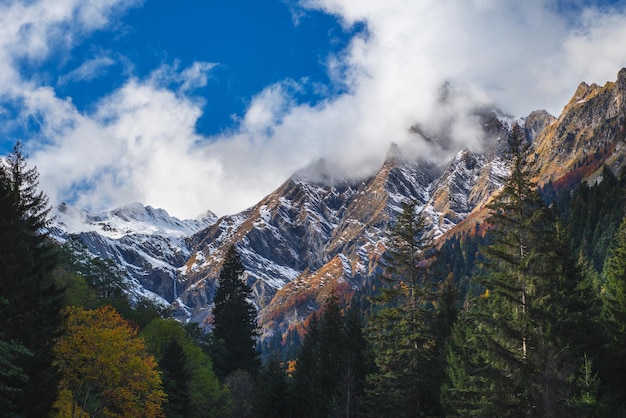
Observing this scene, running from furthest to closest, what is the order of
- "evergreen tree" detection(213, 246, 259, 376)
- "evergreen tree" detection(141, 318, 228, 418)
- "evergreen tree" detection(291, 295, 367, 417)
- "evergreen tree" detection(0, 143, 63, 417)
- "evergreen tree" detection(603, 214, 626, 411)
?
"evergreen tree" detection(213, 246, 259, 376) < "evergreen tree" detection(291, 295, 367, 417) < "evergreen tree" detection(141, 318, 228, 418) < "evergreen tree" detection(603, 214, 626, 411) < "evergreen tree" detection(0, 143, 63, 417)

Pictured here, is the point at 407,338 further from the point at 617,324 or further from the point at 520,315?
the point at 617,324

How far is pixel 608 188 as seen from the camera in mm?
152250

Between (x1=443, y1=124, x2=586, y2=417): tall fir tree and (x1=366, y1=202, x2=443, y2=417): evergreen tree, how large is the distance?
697cm

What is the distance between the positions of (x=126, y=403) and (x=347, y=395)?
21.2 m

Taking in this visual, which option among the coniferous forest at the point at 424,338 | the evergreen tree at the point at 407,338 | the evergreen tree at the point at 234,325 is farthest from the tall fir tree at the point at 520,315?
the evergreen tree at the point at 234,325

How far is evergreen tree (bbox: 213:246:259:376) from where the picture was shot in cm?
8512

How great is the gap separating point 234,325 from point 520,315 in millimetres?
63474

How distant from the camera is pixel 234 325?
289 feet

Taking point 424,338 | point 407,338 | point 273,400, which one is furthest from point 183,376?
point 424,338

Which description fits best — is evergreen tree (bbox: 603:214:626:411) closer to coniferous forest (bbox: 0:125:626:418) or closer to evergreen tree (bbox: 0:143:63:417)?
coniferous forest (bbox: 0:125:626:418)

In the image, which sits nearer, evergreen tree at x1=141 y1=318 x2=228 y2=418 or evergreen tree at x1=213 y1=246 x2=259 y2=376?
evergreen tree at x1=141 y1=318 x2=228 y2=418

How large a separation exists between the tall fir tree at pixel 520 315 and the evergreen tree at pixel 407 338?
6973mm

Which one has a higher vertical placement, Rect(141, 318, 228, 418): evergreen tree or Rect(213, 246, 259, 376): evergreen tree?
Rect(213, 246, 259, 376): evergreen tree

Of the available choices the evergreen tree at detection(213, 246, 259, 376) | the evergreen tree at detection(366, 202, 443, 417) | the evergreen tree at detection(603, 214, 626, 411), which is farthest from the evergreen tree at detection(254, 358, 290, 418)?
the evergreen tree at detection(603, 214, 626, 411)
